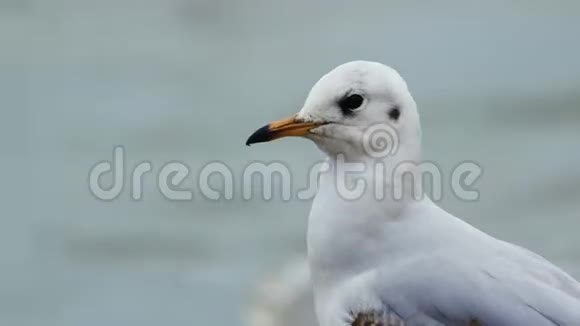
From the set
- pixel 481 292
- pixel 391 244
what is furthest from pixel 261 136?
pixel 481 292

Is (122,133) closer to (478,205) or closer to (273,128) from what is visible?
(478,205)

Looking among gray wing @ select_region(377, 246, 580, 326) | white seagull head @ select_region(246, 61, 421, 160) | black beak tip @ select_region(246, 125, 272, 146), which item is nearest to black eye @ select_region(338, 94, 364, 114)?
white seagull head @ select_region(246, 61, 421, 160)

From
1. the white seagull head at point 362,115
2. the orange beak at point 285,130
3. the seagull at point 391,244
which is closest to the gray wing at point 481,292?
the seagull at point 391,244

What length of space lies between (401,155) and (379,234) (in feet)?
0.70

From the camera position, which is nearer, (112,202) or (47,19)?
(112,202)

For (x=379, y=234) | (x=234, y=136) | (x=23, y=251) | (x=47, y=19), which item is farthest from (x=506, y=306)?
(x=47, y=19)

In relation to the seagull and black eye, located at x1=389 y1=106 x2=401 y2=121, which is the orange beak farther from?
black eye, located at x1=389 y1=106 x2=401 y2=121

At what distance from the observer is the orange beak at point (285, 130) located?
13.6 feet

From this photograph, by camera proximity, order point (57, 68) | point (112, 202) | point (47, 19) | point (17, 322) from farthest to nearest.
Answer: point (47, 19) < point (57, 68) < point (112, 202) < point (17, 322)

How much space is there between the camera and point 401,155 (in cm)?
411

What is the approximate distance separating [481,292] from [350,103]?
56cm

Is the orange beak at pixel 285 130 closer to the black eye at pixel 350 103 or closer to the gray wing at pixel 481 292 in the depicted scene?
the black eye at pixel 350 103

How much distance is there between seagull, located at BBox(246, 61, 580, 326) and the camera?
13.2ft

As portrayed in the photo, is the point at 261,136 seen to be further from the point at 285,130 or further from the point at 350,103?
the point at 350,103
